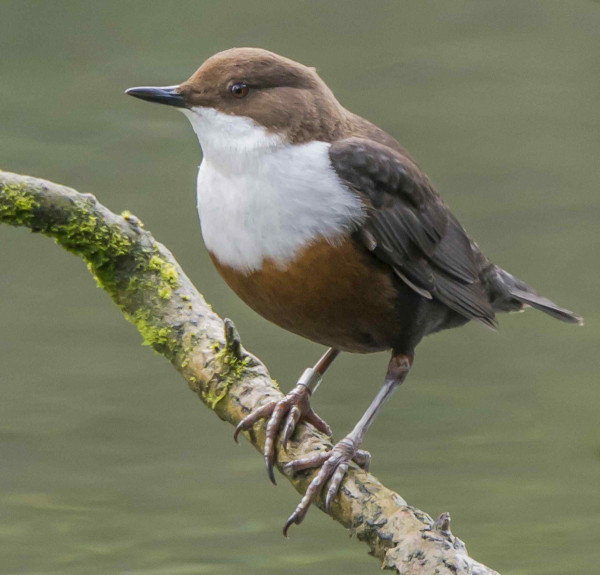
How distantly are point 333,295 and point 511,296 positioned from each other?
946mm

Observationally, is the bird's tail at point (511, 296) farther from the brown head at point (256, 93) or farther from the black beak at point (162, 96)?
the black beak at point (162, 96)

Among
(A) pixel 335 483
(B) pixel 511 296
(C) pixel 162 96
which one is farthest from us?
(B) pixel 511 296

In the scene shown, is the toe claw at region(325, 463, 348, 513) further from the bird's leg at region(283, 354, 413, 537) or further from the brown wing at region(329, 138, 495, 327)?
the brown wing at region(329, 138, 495, 327)

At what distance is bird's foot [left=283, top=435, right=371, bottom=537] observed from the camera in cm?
302

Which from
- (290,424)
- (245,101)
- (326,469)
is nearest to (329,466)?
(326,469)

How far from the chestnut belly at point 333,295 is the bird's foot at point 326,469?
34 cm

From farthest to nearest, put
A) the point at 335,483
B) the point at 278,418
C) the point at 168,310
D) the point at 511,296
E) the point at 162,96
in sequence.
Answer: the point at 511,296
the point at 168,310
the point at 278,418
the point at 162,96
the point at 335,483

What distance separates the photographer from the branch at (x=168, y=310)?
319 centimetres

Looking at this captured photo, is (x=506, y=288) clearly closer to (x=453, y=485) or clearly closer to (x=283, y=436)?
(x=283, y=436)

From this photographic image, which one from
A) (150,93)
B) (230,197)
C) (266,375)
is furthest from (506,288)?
(150,93)

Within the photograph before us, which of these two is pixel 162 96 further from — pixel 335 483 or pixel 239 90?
pixel 335 483

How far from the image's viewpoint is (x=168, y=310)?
348 cm

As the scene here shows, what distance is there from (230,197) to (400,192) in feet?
1.95

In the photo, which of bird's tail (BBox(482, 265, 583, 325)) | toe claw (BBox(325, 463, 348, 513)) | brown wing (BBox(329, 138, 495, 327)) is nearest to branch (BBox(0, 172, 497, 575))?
toe claw (BBox(325, 463, 348, 513))
